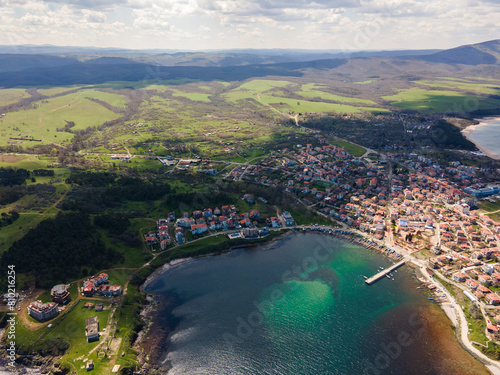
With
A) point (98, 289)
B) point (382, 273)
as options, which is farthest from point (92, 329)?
point (382, 273)

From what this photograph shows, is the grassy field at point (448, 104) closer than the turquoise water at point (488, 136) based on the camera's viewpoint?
No

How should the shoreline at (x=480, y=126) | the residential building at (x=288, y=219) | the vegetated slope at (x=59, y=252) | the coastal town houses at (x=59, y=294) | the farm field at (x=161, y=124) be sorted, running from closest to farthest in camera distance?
the coastal town houses at (x=59, y=294)
the vegetated slope at (x=59, y=252)
the residential building at (x=288, y=219)
the shoreline at (x=480, y=126)
the farm field at (x=161, y=124)

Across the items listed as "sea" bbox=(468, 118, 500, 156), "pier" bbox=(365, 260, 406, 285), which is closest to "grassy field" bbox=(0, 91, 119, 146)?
"pier" bbox=(365, 260, 406, 285)

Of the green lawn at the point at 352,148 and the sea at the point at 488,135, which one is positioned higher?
the sea at the point at 488,135

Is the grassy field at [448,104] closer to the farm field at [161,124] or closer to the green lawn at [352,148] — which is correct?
the farm field at [161,124]

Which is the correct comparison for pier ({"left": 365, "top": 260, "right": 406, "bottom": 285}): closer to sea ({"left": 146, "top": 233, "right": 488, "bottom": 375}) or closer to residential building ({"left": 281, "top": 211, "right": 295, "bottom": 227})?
sea ({"left": 146, "top": 233, "right": 488, "bottom": 375})

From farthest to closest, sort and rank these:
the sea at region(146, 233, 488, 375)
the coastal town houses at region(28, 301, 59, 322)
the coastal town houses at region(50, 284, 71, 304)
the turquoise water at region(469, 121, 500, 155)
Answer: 1. the turquoise water at region(469, 121, 500, 155)
2. the coastal town houses at region(50, 284, 71, 304)
3. the coastal town houses at region(28, 301, 59, 322)
4. the sea at region(146, 233, 488, 375)

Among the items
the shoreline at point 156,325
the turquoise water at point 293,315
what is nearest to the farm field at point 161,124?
the shoreline at point 156,325
